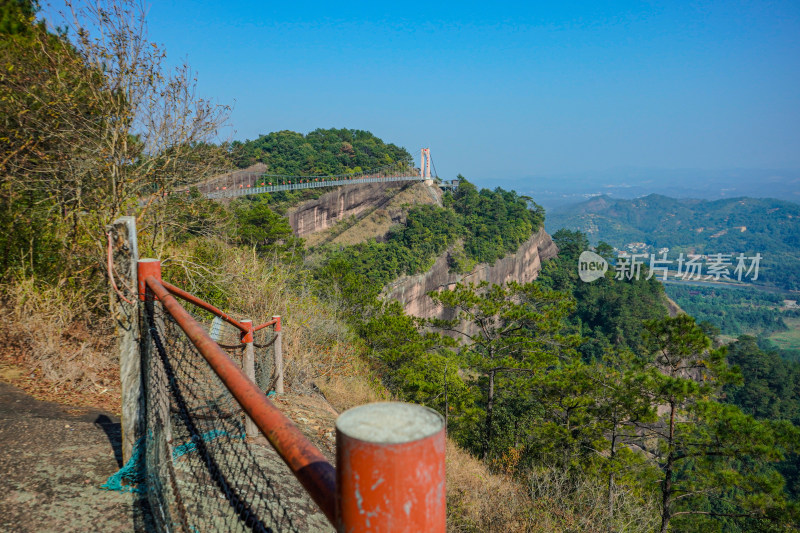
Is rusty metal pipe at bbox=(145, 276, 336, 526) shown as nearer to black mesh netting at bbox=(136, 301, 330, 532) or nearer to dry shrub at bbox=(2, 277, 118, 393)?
black mesh netting at bbox=(136, 301, 330, 532)

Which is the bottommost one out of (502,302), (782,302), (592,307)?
(782,302)

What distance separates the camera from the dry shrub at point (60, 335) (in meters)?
4.86

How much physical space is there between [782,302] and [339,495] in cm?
15047

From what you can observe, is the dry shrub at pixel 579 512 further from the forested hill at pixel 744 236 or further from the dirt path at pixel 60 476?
the forested hill at pixel 744 236

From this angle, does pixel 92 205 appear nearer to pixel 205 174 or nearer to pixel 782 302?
pixel 205 174

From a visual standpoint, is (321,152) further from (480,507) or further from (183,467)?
(183,467)

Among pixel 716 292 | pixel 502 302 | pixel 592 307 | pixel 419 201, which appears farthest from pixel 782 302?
pixel 502 302

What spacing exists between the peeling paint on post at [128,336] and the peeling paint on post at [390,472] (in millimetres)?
2271

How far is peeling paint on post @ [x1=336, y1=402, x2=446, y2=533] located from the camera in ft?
1.49

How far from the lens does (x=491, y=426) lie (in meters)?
16.5

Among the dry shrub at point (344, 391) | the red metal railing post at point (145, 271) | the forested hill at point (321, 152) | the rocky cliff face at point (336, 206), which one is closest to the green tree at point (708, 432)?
the dry shrub at point (344, 391)

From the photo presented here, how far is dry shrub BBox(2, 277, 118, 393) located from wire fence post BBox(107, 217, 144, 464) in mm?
2671

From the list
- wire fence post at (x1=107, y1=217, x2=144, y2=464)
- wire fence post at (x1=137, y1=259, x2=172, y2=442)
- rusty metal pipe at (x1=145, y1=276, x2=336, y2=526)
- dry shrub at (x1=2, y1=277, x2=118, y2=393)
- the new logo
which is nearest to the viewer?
rusty metal pipe at (x1=145, y1=276, x2=336, y2=526)

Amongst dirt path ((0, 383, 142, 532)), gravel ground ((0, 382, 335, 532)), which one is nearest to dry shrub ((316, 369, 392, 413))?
gravel ground ((0, 382, 335, 532))
